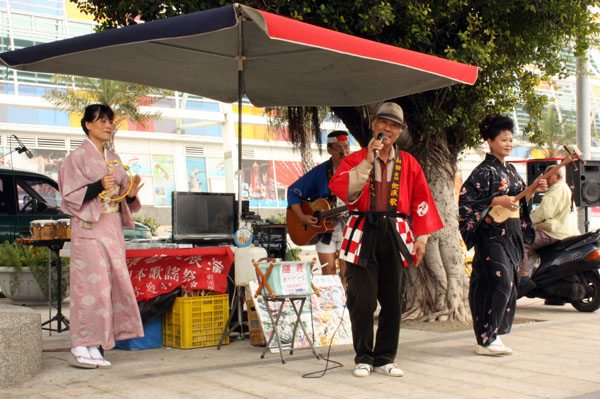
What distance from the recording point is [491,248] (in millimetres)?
5617

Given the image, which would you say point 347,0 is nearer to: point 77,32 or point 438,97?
point 438,97

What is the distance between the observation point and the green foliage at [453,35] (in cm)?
652

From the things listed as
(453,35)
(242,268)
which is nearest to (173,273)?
(242,268)

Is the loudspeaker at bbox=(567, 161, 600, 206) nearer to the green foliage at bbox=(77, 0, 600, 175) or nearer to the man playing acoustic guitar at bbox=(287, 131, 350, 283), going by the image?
the green foliage at bbox=(77, 0, 600, 175)

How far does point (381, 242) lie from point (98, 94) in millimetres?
19928

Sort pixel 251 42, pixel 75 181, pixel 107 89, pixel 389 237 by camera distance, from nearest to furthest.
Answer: pixel 389 237
pixel 75 181
pixel 251 42
pixel 107 89

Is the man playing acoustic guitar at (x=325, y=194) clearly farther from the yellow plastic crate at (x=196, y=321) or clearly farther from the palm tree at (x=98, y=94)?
the palm tree at (x=98, y=94)

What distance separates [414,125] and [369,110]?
19.7 inches

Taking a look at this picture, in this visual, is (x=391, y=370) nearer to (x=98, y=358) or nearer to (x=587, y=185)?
(x=98, y=358)

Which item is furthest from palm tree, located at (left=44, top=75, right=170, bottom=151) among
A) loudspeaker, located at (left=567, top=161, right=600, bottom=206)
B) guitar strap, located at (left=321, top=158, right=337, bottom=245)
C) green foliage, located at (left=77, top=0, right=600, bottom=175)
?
guitar strap, located at (left=321, top=158, right=337, bottom=245)

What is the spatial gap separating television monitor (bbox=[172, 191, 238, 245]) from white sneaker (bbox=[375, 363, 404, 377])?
89.6 inches

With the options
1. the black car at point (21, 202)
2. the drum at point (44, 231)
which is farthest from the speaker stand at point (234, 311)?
the black car at point (21, 202)

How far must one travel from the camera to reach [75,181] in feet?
17.6

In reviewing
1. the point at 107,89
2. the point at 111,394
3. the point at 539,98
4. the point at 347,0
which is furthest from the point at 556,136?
the point at 111,394
